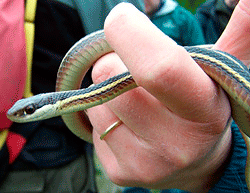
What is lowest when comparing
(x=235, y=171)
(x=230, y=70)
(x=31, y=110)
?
(x=235, y=171)

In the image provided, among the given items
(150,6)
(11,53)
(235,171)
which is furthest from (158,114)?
(150,6)

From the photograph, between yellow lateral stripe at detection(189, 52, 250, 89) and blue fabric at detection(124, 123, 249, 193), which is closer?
yellow lateral stripe at detection(189, 52, 250, 89)

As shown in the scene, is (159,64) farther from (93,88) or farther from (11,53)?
(11,53)

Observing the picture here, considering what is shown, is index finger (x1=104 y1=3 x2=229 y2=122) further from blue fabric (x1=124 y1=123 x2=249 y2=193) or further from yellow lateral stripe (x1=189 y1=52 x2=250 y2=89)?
blue fabric (x1=124 y1=123 x2=249 y2=193)

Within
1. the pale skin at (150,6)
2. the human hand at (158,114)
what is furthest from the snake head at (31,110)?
the pale skin at (150,6)

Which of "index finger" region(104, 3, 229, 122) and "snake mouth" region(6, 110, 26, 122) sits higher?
"index finger" region(104, 3, 229, 122)

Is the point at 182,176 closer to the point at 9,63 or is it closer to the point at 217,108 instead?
the point at 217,108

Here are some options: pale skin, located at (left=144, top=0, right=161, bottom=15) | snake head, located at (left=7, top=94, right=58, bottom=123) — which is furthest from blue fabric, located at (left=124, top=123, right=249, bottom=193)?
pale skin, located at (left=144, top=0, right=161, bottom=15)
